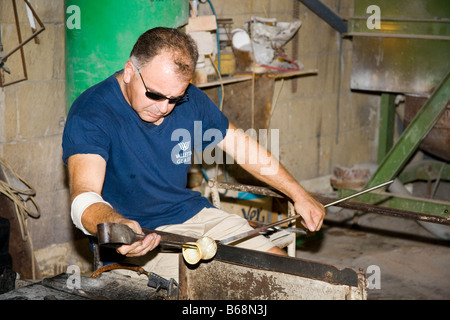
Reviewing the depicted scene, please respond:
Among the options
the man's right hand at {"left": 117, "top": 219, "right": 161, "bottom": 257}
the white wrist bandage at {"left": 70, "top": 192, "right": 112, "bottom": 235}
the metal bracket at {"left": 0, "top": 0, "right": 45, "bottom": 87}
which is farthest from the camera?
the metal bracket at {"left": 0, "top": 0, "right": 45, "bottom": 87}

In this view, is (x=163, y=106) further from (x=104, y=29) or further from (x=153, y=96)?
(x=104, y=29)

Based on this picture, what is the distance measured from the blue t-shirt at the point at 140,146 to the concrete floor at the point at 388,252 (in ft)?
6.39

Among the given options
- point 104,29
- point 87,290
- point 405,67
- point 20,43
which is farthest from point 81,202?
point 405,67

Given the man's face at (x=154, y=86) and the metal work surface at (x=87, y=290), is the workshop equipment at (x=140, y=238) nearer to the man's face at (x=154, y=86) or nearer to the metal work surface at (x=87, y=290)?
the metal work surface at (x=87, y=290)

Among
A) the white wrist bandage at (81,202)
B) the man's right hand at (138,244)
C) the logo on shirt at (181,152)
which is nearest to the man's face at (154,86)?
the logo on shirt at (181,152)

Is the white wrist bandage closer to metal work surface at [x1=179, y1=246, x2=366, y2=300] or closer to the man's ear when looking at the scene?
metal work surface at [x1=179, y1=246, x2=366, y2=300]

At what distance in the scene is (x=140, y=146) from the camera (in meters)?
2.83

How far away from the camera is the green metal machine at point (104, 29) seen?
368 centimetres

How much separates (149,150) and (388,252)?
2960 mm

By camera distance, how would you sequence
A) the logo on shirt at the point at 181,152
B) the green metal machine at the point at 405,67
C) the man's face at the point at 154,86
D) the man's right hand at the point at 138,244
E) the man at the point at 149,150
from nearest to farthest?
1. the man's right hand at the point at 138,244
2. the man at the point at 149,150
3. the man's face at the point at 154,86
4. the logo on shirt at the point at 181,152
5. the green metal machine at the point at 405,67

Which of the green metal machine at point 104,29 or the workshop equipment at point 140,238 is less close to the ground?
the green metal machine at point 104,29

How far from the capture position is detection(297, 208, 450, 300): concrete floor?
14.6ft

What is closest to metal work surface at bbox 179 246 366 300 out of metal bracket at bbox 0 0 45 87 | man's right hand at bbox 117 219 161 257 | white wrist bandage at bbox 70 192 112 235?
man's right hand at bbox 117 219 161 257

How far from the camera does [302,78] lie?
19.6ft
